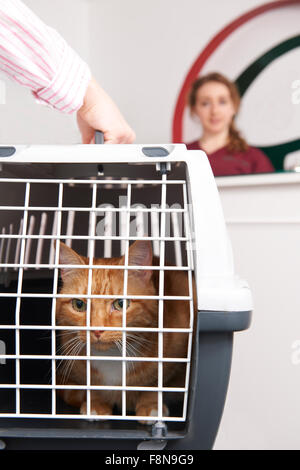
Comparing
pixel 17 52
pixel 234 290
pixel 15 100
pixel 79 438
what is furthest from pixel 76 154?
pixel 15 100

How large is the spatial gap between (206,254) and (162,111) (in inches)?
44.8

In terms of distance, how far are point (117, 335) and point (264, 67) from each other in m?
1.03

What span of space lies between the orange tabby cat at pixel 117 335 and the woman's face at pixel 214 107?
2.60ft

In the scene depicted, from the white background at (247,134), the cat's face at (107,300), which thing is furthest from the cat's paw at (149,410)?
the white background at (247,134)

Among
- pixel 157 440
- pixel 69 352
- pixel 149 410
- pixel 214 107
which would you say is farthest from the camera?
pixel 214 107

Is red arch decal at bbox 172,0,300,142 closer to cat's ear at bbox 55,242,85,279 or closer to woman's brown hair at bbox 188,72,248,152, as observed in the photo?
woman's brown hair at bbox 188,72,248,152

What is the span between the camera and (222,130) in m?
1.45

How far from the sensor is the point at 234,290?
1.82 ft

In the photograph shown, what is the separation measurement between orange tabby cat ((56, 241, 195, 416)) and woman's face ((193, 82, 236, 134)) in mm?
792

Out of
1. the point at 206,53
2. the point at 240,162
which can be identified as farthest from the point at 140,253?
the point at 206,53

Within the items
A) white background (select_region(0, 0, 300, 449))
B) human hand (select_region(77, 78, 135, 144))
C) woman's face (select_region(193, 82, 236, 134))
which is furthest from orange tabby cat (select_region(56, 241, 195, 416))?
woman's face (select_region(193, 82, 236, 134))

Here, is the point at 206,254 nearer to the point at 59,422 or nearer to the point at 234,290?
the point at 234,290

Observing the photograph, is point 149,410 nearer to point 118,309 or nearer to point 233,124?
point 118,309

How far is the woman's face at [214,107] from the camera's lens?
4.72 ft
